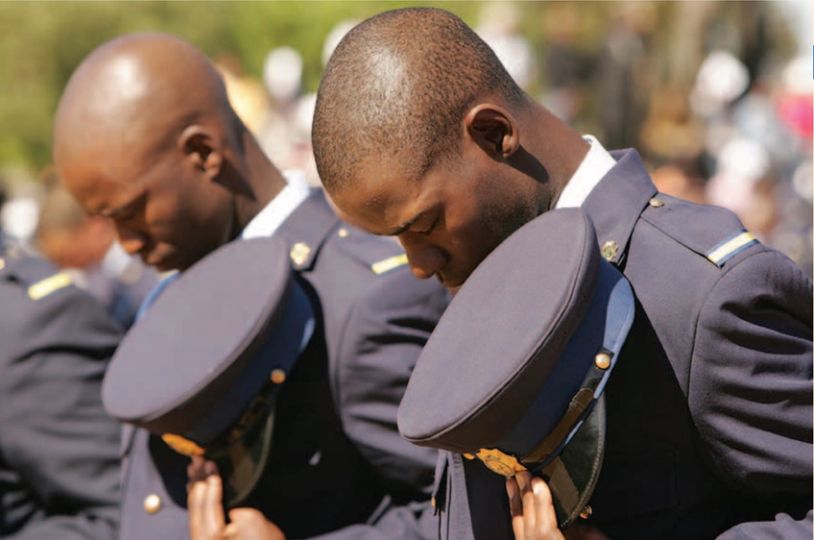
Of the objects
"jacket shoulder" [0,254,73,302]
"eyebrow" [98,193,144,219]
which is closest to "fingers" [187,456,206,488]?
"eyebrow" [98,193,144,219]

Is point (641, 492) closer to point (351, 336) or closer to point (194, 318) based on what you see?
point (351, 336)

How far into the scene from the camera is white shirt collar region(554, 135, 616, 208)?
2.81 meters

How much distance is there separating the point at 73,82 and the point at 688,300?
1999mm

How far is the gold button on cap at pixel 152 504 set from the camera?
137 inches

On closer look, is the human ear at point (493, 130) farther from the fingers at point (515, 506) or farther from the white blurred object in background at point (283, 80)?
the white blurred object in background at point (283, 80)

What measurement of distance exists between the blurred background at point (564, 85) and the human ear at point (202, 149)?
7.68 ft

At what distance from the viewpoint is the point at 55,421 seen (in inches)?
155

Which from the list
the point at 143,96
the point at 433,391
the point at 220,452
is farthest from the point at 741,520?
the point at 143,96

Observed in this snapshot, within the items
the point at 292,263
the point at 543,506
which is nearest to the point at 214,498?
the point at 292,263

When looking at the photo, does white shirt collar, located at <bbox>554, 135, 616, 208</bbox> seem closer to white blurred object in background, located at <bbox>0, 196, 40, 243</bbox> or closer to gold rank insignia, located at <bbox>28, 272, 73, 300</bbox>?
gold rank insignia, located at <bbox>28, 272, 73, 300</bbox>

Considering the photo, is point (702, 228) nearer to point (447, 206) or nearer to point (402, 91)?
point (447, 206)

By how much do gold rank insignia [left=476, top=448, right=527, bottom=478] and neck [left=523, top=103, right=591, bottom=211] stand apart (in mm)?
507

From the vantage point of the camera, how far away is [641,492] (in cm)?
266

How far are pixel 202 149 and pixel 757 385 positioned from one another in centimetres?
175
